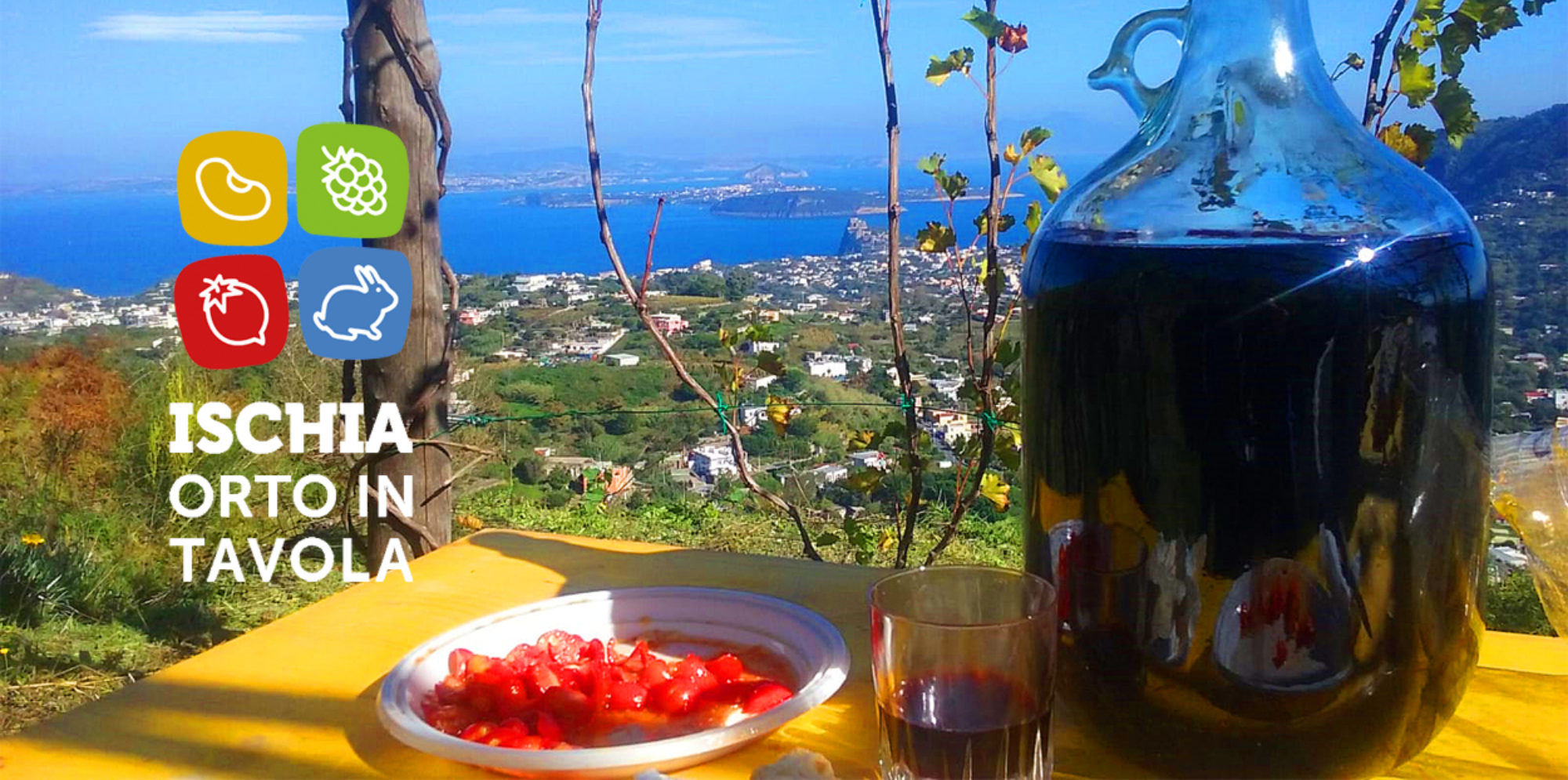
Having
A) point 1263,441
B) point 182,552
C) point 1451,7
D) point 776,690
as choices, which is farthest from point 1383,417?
point 182,552

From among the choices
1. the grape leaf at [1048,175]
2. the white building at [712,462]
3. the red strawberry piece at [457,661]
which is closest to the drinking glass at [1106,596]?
the red strawberry piece at [457,661]

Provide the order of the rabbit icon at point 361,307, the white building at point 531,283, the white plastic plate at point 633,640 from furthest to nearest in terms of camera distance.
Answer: the white building at point 531,283 < the rabbit icon at point 361,307 < the white plastic plate at point 633,640

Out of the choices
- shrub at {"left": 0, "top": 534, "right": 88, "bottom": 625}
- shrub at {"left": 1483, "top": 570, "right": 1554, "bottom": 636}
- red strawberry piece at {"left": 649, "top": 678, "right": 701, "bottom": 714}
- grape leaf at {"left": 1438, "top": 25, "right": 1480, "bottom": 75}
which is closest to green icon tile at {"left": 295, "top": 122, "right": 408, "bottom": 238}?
red strawberry piece at {"left": 649, "top": 678, "right": 701, "bottom": 714}

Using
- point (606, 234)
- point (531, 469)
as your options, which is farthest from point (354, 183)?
point (531, 469)

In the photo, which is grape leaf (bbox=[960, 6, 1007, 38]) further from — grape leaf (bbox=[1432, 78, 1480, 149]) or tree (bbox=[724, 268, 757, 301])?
tree (bbox=[724, 268, 757, 301])

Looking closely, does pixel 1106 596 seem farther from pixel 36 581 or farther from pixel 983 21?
pixel 36 581

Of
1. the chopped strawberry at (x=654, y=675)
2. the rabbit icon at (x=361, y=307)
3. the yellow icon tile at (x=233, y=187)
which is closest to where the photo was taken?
the chopped strawberry at (x=654, y=675)

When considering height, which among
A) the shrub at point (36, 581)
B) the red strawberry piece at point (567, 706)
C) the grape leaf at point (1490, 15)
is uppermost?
the grape leaf at point (1490, 15)

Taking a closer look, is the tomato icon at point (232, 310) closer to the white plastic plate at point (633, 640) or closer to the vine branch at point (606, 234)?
the vine branch at point (606, 234)
